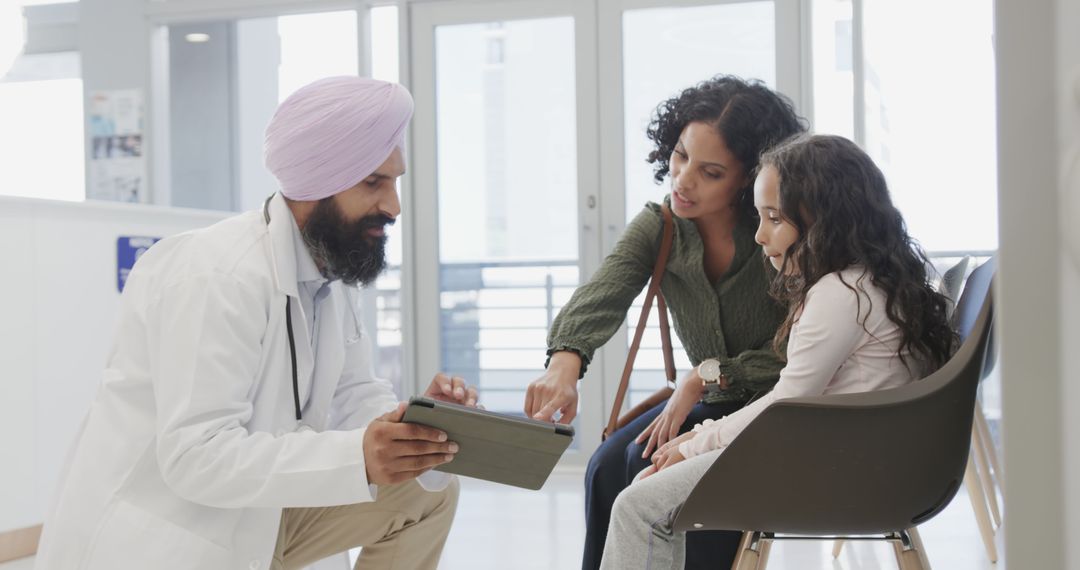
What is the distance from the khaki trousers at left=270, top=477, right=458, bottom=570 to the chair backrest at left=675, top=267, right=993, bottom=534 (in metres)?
0.54

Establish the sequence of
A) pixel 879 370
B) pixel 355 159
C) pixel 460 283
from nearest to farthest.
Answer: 1. pixel 879 370
2. pixel 355 159
3. pixel 460 283

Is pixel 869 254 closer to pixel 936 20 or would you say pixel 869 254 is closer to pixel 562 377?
pixel 562 377

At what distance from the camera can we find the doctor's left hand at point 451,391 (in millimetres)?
1588

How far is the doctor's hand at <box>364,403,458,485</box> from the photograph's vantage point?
129 cm

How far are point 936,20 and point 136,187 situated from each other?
12.8 feet

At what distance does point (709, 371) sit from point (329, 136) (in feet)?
2.63

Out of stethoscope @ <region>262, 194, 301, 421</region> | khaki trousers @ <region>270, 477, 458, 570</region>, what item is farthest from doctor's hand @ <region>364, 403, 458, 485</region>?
khaki trousers @ <region>270, 477, 458, 570</region>

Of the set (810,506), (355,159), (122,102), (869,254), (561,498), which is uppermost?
(122,102)

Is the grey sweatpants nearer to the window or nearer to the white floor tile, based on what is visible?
the white floor tile

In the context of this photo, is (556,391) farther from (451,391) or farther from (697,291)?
(697,291)

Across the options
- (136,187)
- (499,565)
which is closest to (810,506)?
(499,565)

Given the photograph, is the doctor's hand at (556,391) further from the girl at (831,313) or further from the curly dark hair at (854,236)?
the curly dark hair at (854,236)

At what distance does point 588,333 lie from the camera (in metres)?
1.89

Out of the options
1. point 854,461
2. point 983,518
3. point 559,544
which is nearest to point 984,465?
point 983,518
